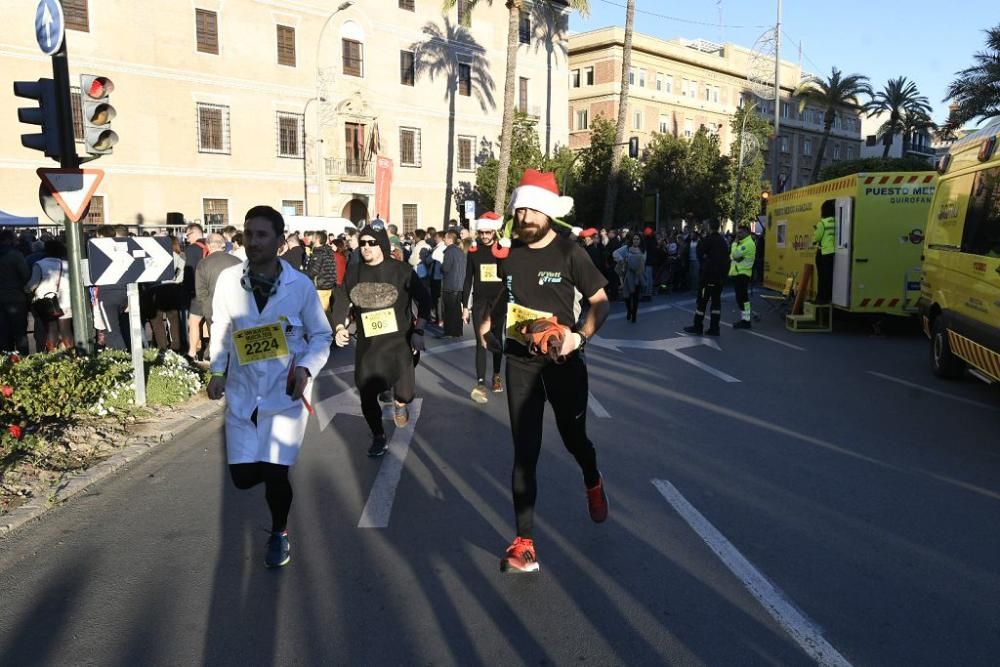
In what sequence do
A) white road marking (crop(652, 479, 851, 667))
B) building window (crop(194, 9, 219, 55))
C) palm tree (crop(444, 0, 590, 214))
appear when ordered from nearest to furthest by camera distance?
white road marking (crop(652, 479, 851, 667)) → palm tree (crop(444, 0, 590, 214)) → building window (crop(194, 9, 219, 55))

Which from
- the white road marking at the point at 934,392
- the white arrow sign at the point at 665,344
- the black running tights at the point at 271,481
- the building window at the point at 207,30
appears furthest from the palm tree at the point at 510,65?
the black running tights at the point at 271,481

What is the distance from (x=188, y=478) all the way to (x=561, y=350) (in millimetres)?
3500

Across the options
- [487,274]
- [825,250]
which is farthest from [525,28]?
[487,274]

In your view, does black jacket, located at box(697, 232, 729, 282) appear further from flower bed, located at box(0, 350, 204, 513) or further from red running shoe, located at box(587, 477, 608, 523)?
red running shoe, located at box(587, 477, 608, 523)

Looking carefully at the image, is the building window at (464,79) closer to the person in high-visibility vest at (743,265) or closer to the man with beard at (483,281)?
the person in high-visibility vest at (743,265)

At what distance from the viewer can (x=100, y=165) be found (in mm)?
28234

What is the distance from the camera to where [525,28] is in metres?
42.7

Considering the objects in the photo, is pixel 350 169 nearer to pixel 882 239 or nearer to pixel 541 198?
pixel 882 239

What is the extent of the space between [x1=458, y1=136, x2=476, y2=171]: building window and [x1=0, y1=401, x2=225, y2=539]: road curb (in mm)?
33074

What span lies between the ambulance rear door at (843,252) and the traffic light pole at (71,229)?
37.6ft

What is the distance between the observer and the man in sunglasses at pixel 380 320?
6.48 m

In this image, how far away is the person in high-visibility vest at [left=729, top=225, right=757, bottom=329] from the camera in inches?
566

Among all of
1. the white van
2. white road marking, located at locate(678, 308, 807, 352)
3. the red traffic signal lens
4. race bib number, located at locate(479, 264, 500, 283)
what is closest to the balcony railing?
the white van

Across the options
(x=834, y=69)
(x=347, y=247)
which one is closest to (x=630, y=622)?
(x=347, y=247)
